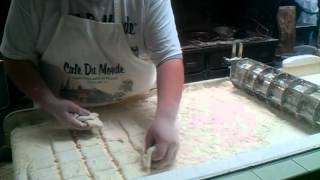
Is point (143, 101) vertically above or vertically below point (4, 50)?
below

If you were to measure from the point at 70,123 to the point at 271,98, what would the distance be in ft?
1.43

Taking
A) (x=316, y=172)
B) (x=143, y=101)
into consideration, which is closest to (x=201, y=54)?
(x=143, y=101)

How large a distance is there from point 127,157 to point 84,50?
0.79 ft

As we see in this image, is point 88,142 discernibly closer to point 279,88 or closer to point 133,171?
point 133,171

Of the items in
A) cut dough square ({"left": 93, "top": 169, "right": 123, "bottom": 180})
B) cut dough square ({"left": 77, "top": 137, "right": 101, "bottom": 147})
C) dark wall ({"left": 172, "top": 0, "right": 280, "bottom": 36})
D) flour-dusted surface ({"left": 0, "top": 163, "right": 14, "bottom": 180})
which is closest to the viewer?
cut dough square ({"left": 93, "top": 169, "right": 123, "bottom": 180})

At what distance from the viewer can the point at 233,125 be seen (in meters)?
0.67

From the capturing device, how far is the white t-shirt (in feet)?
2.03

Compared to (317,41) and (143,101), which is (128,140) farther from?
(317,41)

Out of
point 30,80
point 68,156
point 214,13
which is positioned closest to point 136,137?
point 68,156

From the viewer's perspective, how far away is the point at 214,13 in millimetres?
1753

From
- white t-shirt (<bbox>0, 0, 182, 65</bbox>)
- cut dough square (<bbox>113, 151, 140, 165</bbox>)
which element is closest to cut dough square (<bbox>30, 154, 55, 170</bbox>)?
cut dough square (<bbox>113, 151, 140, 165</bbox>)

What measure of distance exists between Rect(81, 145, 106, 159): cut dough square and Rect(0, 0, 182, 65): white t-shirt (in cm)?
22

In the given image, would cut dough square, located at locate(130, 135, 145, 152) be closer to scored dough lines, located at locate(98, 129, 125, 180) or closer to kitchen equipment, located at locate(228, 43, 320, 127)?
scored dough lines, located at locate(98, 129, 125, 180)

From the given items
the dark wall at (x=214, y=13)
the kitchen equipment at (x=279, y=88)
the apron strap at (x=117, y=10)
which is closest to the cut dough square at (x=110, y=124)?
the apron strap at (x=117, y=10)
